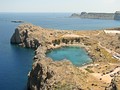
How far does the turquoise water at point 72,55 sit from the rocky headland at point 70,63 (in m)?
3.31

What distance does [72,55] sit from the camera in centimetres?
12900

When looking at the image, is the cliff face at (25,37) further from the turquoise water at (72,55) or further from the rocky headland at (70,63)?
the turquoise water at (72,55)

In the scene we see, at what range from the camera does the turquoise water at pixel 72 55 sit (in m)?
116

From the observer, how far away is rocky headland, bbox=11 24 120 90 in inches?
2771

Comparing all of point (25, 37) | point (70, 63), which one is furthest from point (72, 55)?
point (25, 37)

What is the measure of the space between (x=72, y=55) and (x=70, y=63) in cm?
4903

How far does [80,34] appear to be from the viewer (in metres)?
177

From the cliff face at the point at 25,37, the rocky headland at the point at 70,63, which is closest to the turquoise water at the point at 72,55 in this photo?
the rocky headland at the point at 70,63

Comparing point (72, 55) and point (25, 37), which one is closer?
point (72, 55)

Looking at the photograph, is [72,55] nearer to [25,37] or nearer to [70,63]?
[70,63]

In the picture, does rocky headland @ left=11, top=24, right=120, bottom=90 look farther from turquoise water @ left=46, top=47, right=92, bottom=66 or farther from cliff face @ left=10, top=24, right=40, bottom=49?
turquoise water @ left=46, top=47, right=92, bottom=66

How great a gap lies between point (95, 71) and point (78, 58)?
97.5 feet

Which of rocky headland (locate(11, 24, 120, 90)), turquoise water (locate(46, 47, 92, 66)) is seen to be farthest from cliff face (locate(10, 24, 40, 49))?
turquoise water (locate(46, 47, 92, 66))

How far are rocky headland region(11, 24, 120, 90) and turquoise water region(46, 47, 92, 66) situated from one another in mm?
3307
